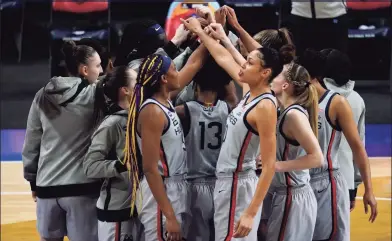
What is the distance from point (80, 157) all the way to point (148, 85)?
2.93ft

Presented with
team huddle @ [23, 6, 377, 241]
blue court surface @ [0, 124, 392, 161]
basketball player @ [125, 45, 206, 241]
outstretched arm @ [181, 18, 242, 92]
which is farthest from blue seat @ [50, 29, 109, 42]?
basketball player @ [125, 45, 206, 241]

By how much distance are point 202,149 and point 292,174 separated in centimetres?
52

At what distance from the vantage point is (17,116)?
12.2 m

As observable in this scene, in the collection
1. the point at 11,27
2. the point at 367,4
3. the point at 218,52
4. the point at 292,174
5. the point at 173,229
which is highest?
the point at 218,52

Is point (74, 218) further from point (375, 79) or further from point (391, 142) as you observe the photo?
point (375, 79)

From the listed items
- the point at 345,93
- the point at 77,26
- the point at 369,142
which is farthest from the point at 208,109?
the point at 77,26

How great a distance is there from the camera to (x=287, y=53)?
225 inches

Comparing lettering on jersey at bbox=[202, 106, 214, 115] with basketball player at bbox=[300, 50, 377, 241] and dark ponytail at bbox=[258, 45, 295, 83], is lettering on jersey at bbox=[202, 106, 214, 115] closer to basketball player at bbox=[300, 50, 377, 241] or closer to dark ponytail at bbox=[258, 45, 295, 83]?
dark ponytail at bbox=[258, 45, 295, 83]

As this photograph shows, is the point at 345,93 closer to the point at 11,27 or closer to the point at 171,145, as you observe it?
the point at 171,145

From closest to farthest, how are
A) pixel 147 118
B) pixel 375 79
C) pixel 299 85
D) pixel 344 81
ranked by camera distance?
pixel 147 118 < pixel 299 85 < pixel 344 81 < pixel 375 79

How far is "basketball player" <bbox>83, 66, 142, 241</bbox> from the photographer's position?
540 centimetres

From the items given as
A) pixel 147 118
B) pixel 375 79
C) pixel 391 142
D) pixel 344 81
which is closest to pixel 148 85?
pixel 147 118

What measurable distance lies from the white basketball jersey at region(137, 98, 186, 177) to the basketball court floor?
10.5 ft

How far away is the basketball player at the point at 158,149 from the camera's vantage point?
506 centimetres
